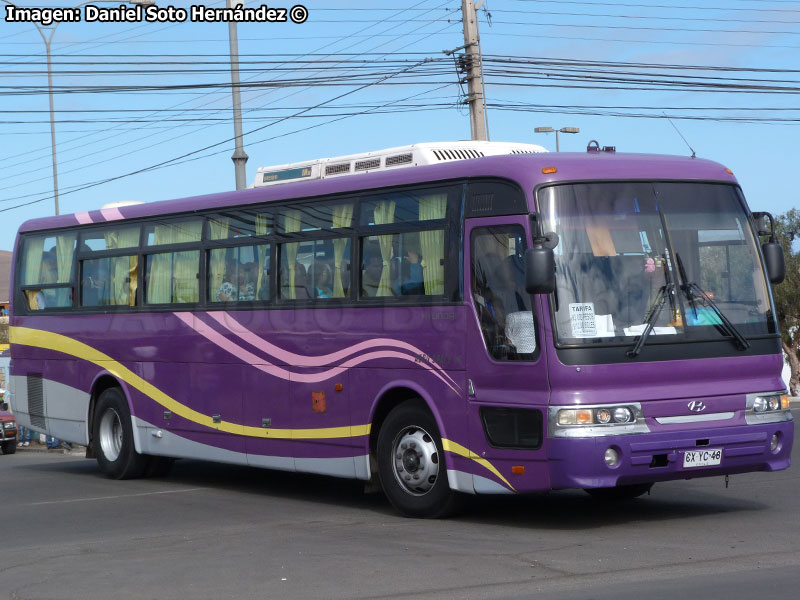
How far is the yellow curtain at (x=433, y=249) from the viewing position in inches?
448

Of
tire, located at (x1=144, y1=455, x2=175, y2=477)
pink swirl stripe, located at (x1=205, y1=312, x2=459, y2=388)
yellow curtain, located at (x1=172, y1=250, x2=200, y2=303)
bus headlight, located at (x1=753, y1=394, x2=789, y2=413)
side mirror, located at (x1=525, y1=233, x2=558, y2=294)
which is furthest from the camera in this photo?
tire, located at (x1=144, y1=455, x2=175, y2=477)

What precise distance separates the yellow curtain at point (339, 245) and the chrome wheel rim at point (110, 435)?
17.6ft

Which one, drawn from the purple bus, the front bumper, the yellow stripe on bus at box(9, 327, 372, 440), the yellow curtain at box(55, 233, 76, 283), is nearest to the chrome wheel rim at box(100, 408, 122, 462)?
the yellow stripe on bus at box(9, 327, 372, 440)

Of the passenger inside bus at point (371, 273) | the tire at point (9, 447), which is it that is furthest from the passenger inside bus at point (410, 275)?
the tire at point (9, 447)

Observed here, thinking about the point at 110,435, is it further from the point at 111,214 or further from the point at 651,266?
the point at 651,266

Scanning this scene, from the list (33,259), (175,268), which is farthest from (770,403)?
(33,259)

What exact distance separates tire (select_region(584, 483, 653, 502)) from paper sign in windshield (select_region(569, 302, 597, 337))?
2531 millimetres

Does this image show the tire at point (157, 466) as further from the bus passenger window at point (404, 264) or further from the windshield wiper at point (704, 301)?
the windshield wiper at point (704, 301)

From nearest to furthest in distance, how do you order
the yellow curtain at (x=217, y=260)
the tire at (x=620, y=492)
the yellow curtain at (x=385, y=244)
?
1. the yellow curtain at (x=385, y=244)
2. the tire at (x=620, y=492)
3. the yellow curtain at (x=217, y=260)

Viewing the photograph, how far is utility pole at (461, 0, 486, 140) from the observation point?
23562 mm

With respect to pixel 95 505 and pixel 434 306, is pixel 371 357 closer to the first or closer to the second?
pixel 434 306

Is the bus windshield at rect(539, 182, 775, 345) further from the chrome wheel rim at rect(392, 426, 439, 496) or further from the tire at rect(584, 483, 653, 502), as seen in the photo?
the tire at rect(584, 483, 653, 502)

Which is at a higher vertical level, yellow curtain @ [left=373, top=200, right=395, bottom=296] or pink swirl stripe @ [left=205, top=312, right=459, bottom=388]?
yellow curtain @ [left=373, top=200, right=395, bottom=296]

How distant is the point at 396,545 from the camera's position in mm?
9875
